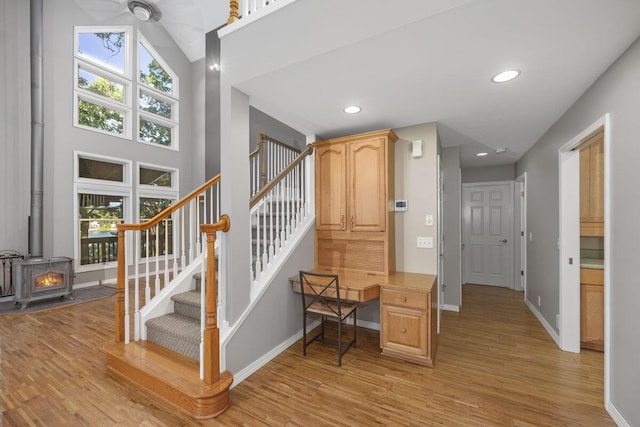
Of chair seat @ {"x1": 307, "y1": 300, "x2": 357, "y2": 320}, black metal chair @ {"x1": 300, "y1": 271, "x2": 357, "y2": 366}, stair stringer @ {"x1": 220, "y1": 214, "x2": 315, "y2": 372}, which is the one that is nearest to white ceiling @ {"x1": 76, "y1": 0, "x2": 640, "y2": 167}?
stair stringer @ {"x1": 220, "y1": 214, "x2": 315, "y2": 372}

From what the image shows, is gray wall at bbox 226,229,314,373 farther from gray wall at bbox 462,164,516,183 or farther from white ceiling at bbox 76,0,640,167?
gray wall at bbox 462,164,516,183

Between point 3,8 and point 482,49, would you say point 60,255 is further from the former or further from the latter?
point 482,49

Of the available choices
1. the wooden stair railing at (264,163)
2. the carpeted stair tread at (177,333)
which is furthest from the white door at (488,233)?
the carpeted stair tread at (177,333)

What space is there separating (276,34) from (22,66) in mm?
5386

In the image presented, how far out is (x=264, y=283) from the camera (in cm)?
260

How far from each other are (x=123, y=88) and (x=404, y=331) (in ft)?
22.8

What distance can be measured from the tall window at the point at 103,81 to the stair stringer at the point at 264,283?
192 inches

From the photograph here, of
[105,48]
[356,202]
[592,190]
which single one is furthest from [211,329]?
[105,48]

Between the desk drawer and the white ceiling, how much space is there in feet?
5.84

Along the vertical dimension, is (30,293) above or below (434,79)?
below

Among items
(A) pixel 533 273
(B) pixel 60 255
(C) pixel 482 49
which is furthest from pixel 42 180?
(A) pixel 533 273

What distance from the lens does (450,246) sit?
13.4ft

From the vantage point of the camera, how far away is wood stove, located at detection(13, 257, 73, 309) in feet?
12.9

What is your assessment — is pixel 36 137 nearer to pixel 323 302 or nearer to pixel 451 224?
pixel 323 302
